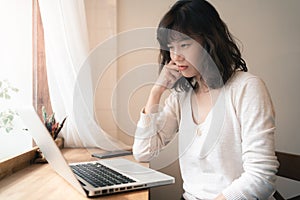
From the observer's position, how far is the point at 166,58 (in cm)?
128

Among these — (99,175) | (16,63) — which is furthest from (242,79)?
(16,63)

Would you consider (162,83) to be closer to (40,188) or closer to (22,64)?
(40,188)

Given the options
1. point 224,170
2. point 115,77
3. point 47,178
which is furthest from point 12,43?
point 224,170

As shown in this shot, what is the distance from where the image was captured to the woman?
3.13 feet

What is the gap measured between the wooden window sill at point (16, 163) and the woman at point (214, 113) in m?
0.45

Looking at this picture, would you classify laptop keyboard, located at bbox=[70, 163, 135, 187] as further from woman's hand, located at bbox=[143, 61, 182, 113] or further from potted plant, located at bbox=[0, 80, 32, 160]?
potted plant, located at bbox=[0, 80, 32, 160]

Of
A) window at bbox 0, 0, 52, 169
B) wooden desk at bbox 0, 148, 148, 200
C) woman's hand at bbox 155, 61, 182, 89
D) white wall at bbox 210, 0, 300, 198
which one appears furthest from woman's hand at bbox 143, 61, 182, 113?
white wall at bbox 210, 0, 300, 198

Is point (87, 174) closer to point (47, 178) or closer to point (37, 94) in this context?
point (47, 178)

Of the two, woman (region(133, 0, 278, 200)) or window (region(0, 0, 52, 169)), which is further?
window (region(0, 0, 52, 169))

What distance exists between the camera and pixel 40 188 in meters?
0.98

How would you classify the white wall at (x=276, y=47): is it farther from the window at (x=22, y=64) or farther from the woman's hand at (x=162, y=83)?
the window at (x=22, y=64)

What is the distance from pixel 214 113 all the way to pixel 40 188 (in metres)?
0.58

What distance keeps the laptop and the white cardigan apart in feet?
0.45

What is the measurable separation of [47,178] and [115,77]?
0.80 meters
